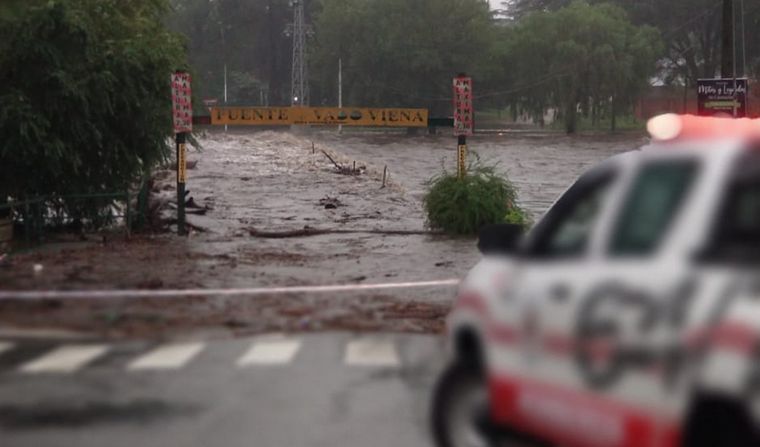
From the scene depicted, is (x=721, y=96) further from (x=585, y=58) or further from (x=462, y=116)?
(x=585, y=58)

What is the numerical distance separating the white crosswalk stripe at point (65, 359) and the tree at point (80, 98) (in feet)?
36.4

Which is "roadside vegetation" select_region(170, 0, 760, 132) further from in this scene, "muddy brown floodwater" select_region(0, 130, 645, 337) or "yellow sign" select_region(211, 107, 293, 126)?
"yellow sign" select_region(211, 107, 293, 126)

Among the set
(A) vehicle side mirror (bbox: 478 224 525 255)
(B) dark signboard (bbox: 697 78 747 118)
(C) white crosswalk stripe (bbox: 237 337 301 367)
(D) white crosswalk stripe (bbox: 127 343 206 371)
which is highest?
(B) dark signboard (bbox: 697 78 747 118)


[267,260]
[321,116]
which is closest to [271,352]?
[267,260]

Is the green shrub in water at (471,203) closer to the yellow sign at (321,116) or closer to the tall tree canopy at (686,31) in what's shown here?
the yellow sign at (321,116)

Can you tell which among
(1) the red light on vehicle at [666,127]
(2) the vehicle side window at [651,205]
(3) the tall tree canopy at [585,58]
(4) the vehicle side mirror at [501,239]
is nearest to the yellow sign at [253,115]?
(1) the red light on vehicle at [666,127]

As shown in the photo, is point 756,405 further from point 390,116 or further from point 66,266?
point 390,116

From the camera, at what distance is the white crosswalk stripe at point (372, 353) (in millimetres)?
10094

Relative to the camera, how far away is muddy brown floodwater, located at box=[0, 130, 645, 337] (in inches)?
477

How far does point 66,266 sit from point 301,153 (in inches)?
1605

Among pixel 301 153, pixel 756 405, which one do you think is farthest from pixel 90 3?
pixel 301 153

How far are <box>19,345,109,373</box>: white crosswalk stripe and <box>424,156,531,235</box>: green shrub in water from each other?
13.5 metres

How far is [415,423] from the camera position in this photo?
7.95 metres

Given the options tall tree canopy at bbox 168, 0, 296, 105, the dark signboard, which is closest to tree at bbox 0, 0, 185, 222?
the dark signboard
